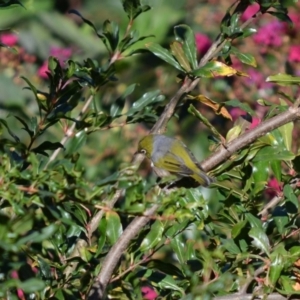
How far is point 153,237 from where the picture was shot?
5.01 feet

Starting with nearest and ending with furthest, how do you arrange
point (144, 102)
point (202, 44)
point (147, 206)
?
point (147, 206), point (144, 102), point (202, 44)

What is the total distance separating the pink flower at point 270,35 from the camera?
170 inches

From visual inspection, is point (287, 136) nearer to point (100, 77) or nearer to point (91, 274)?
point (100, 77)

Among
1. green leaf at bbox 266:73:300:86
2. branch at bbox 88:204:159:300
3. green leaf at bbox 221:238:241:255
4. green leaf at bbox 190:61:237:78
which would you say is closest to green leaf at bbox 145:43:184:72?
green leaf at bbox 190:61:237:78

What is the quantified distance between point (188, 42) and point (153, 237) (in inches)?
23.2

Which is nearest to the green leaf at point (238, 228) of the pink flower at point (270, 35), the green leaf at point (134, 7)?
the green leaf at point (134, 7)

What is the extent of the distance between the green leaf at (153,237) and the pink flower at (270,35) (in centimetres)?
293

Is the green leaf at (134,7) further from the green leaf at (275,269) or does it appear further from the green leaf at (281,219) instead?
the green leaf at (275,269)

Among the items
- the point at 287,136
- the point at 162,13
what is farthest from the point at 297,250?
the point at 162,13

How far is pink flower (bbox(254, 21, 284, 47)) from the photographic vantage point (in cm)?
433

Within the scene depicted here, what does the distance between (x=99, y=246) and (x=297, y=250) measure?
1.26 feet

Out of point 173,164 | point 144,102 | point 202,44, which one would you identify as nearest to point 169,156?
→ point 173,164

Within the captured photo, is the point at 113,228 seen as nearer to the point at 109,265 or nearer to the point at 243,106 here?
the point at 109,265

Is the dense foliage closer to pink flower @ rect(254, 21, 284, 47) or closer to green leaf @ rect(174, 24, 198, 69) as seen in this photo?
green leaf @ rect(174, 24, 198, 69)
